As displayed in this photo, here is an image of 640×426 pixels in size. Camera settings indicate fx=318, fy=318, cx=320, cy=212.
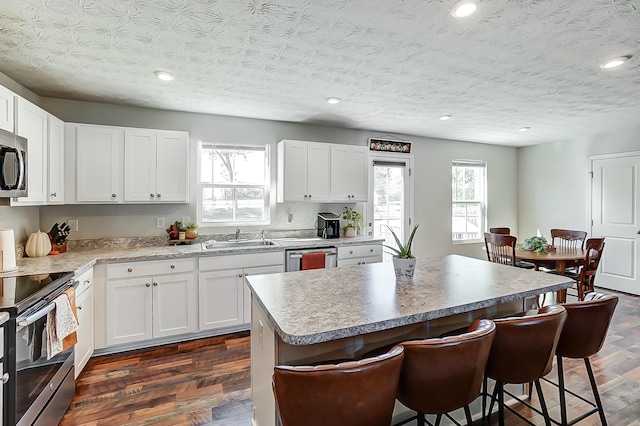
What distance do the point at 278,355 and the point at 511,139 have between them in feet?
18.2

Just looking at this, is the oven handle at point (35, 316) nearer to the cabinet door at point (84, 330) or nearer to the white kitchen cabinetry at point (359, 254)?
the cabinet door at point (84, 330)

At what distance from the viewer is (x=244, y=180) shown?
407 centimetres

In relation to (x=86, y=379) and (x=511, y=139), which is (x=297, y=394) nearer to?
(x=86, y=379)

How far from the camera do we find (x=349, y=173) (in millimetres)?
4223

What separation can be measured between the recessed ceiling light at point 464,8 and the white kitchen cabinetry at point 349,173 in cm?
240

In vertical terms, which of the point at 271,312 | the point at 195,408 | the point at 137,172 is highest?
the point at 137,172

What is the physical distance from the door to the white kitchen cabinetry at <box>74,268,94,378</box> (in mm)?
3447

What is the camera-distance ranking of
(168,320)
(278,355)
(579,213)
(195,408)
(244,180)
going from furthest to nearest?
(579,213), (244,180), (168,320), (195,408), (278,355)

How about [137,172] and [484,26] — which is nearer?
[484,26]

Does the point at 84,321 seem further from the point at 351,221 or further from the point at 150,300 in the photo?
the point at 351,221

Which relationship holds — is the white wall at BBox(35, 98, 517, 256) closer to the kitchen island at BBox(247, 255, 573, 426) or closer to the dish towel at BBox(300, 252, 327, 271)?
the dish towel at BBox(300, 252, 327, 271)

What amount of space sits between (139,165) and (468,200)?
5197mm

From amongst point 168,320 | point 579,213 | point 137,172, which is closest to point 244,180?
point 137,172

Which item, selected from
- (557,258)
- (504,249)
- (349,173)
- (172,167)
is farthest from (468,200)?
(172,167)
